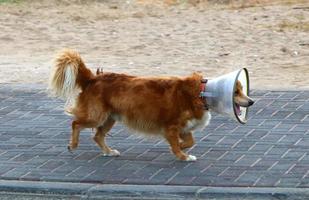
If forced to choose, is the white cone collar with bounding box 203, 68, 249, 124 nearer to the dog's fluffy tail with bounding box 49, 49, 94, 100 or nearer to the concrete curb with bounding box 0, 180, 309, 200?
the concrete curb with bounding box 0, 180, 309, 200

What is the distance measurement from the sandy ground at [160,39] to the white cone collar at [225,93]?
3731mm

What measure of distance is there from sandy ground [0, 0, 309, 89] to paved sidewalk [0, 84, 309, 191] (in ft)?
7.53

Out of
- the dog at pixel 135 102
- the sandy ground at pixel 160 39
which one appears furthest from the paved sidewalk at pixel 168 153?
the sandy ground at pixel 160 39

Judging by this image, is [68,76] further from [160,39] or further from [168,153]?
[160,39]

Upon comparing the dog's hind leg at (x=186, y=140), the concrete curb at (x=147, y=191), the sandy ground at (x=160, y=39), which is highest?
the dog's hind leg at (x=186, y=140)

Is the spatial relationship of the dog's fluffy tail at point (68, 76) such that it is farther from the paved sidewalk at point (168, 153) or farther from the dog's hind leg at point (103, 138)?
the paved sidewalk at point (168, 153)

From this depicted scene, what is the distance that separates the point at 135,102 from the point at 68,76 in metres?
0.68

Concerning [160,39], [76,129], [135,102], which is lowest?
[160,39]

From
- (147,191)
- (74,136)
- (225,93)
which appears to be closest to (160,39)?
(74,136)

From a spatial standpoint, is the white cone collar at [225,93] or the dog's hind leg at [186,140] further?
the dog's hind leg at [186,140]

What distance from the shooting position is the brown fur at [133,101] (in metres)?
7.77

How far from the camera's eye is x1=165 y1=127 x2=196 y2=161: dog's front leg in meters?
7.79

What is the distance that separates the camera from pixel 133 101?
7816 mm

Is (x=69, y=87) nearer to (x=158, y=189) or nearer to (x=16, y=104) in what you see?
(x=158, y=189)
